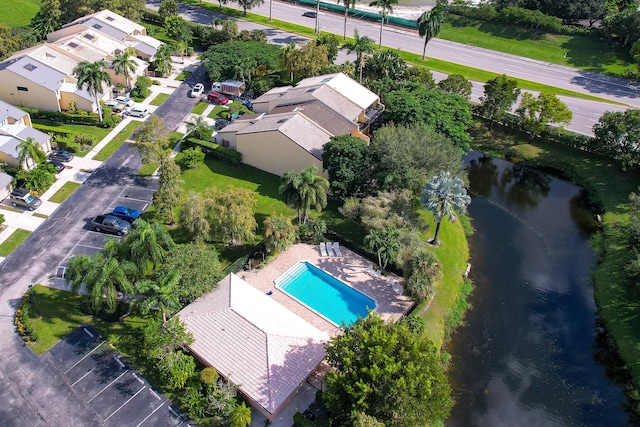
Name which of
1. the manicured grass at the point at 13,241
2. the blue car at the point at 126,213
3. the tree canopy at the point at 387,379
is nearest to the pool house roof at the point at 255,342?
the tree canopy at the point at 387,379

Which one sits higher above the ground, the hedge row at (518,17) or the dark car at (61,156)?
the hedge row at (518,17)

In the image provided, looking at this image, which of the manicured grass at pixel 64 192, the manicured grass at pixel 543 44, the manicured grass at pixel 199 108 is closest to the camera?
the manicured grass at pixel 64 192

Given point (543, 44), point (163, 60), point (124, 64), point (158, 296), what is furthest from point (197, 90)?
point (543, 44)

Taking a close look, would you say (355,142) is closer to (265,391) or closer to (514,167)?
(514,167)

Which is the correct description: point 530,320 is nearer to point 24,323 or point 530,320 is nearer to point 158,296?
point 158,296

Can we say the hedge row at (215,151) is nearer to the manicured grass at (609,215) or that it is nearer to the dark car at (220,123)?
the dark car at (220,123)

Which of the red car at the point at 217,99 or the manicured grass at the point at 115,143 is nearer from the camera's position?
the manicured grass at the point at 115,143

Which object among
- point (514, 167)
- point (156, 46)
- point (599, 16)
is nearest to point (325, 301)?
point (514, 167)
